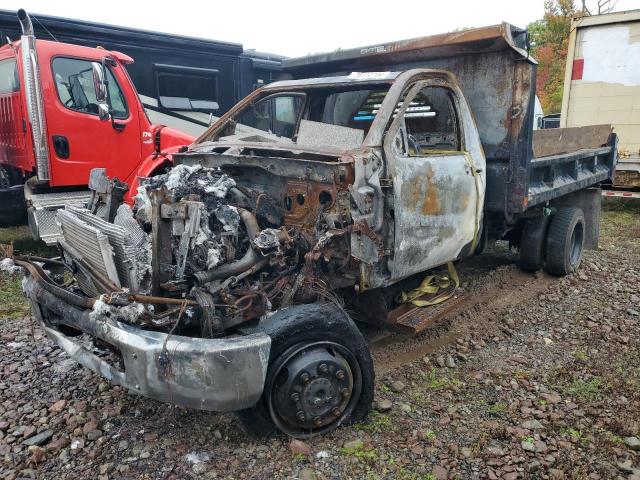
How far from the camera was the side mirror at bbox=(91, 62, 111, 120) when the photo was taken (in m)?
5.78

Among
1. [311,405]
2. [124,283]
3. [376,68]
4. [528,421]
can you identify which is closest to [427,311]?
[528,421]

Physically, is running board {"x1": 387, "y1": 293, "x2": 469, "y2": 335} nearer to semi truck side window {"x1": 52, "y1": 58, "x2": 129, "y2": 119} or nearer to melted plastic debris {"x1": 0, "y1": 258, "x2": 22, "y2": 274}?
melted plastic debris {"x1": 0, "y1": 258, "x2": 22, "y2": 274}

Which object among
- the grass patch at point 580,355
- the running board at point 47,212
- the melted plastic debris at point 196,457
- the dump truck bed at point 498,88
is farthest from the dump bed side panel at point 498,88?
the running board at point 47,212

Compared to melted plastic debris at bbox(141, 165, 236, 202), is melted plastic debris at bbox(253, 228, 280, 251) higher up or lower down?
lower down

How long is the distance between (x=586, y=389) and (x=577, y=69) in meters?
7.95

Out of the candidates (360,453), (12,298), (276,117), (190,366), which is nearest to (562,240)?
(276,117)

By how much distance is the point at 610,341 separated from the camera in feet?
13.5

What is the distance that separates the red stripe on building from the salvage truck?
5842 millimetres

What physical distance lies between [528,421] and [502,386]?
424 mm

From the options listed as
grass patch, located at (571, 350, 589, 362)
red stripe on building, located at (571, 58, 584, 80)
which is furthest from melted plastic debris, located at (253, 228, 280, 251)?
red stripe on building, located at (571, 58, 584, 80)

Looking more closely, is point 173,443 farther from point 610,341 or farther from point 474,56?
point 474,56

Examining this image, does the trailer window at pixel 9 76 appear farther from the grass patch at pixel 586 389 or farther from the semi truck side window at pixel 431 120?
the grass patch at pixel 586 389

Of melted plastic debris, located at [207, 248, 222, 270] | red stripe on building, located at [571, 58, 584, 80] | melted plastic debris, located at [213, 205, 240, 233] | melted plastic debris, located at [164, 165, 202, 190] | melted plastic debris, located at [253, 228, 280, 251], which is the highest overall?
red stripe on building, located at [571, 58, 584, 80]

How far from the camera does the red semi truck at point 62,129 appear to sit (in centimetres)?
585
